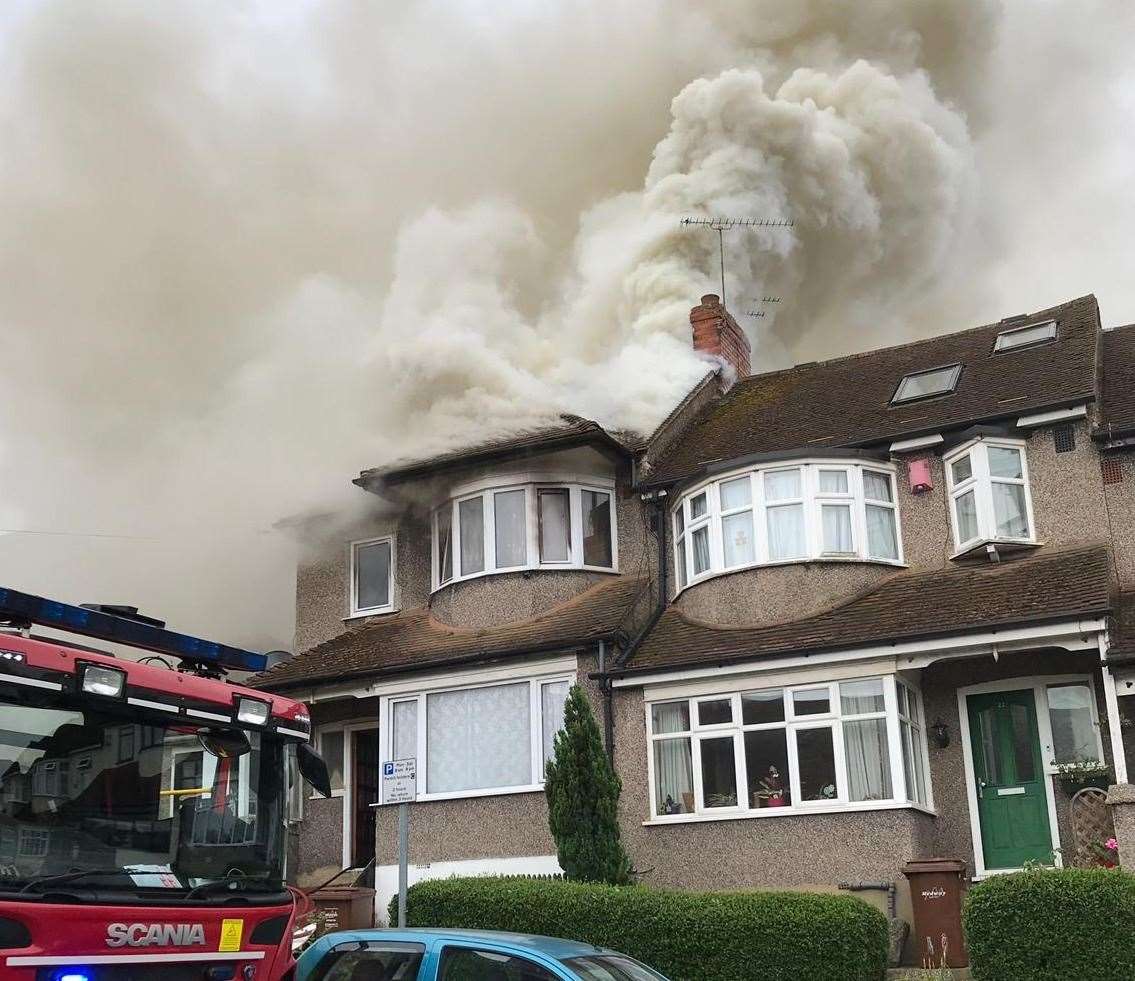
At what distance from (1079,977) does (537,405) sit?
1249 cm

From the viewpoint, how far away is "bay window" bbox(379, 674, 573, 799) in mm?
18328

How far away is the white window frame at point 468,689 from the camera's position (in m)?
18.2

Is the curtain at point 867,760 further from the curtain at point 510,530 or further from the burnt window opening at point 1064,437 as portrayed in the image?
the curtain at point 510,530

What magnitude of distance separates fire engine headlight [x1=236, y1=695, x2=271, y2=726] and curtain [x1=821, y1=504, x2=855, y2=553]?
10503 mm

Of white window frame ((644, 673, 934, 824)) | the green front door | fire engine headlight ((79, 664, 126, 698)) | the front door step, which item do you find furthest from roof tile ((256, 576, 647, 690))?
fire engine headlight ((79, 664, 126, 698))

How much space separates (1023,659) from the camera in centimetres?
1631

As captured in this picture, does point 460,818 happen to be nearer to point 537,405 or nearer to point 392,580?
point 392,580

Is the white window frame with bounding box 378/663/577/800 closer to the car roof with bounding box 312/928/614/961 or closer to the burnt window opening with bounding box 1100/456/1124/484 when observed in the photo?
the burnt window opening with bounding box 1100/456/1124/484

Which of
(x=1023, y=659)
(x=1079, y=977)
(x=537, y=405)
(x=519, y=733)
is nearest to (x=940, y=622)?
(x=1023, y=659)

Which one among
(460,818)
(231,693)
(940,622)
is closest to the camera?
(231,693)

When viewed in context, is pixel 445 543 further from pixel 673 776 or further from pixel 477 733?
pixel 673 776

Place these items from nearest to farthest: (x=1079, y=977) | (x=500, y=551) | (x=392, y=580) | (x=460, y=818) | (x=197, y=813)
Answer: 1. (x=197, y=813)
2. (x=1079, y=977)
3. (x=460, y=818)
4. (x=500, y=551)
5. (x=392, y=580)

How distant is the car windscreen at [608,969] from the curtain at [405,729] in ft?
33.9

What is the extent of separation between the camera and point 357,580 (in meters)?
22.9
